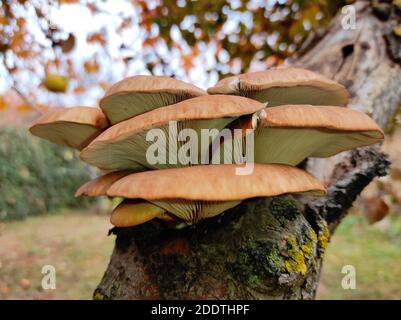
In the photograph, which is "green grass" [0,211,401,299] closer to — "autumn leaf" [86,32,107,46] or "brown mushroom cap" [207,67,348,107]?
"autumn leaf" [86,32,107,46]

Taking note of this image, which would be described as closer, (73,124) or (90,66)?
(73,124)

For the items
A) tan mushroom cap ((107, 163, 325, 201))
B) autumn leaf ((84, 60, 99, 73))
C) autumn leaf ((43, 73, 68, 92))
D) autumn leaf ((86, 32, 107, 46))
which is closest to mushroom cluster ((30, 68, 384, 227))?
tan mushroom cap ((107, 163, 325, 201))

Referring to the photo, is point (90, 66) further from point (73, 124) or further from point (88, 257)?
point (73, 124)

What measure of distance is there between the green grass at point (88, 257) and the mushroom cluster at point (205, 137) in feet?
14.9

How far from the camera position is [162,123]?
1008 mm

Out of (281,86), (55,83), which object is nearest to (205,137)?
(281,86)

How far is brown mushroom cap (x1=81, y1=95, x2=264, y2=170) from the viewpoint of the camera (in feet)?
3.29

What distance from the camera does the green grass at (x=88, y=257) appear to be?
543 cm

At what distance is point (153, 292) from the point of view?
3.94 feet

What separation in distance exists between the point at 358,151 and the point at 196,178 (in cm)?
106

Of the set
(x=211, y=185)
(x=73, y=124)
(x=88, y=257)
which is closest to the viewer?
(x=211, y=185)

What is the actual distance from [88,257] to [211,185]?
6736 millimetres

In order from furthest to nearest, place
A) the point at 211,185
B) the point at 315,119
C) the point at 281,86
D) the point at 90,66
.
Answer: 1. the point at 90,66
2. the point at 281,86
3. the point at 315,119
4. the point at 211,185

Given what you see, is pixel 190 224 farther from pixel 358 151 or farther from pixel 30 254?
pixel 30 254
